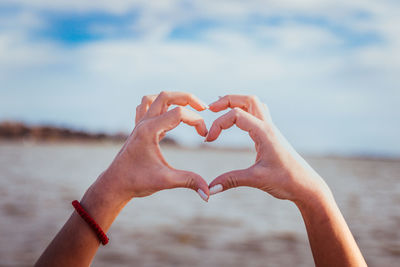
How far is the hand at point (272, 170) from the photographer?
169 centimetres

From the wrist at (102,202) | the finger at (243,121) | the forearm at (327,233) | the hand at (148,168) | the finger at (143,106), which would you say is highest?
the finger at (143,106)

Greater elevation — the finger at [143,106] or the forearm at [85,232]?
the finger at [143,106]

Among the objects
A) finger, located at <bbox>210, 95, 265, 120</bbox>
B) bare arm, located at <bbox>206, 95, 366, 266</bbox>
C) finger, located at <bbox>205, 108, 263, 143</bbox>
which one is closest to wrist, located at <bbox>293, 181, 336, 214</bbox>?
bare arm, located at <bbox>206, 95, 366, 266</bbox>

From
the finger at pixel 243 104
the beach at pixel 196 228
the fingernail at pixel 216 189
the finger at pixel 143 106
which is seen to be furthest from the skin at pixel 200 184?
the beach at pixel 196 228

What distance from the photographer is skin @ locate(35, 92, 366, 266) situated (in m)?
1.69

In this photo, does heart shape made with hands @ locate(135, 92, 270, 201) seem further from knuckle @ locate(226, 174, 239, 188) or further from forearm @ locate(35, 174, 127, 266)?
forearm @ locate(35, 174, 127, 266)

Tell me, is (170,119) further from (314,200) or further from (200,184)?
(314,200)

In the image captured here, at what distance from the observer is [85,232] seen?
1695 mm

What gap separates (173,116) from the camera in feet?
5.73

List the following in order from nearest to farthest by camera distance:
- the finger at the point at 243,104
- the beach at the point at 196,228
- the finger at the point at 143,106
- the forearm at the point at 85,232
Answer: the forearm at the point at 85,232
the finger at the point at 243,104
the finger at the point at 143,106
the beach at the point at 196,228

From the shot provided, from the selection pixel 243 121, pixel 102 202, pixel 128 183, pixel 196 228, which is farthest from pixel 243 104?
pixel 196 228

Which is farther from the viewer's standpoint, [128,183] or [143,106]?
[143,106]

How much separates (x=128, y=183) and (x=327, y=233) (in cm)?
100

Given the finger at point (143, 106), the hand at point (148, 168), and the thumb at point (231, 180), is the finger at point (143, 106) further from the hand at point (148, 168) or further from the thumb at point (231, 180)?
the thumb at point (231, 180)
